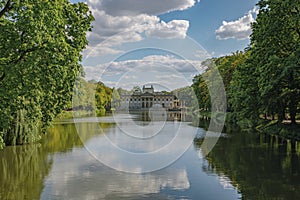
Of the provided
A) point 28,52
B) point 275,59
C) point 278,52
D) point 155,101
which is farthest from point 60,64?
point 155,101

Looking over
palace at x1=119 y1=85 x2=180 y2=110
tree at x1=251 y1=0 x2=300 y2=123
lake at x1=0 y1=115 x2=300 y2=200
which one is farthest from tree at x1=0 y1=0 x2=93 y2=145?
palace at x1=119 y1=85 x2=180 y2=110

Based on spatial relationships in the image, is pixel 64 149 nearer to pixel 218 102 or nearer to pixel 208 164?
pixel 208 164

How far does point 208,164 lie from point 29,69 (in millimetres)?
10341

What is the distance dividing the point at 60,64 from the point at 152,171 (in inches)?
276

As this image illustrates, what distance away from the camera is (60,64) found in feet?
44.8

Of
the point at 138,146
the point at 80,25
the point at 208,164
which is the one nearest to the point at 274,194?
the point at 208,164

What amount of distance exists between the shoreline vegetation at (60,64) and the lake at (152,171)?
1.92 m

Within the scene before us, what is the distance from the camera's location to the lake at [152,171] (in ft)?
43.2

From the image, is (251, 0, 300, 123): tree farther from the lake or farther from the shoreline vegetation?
the lake

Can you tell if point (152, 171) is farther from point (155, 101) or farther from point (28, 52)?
point (155, 101)

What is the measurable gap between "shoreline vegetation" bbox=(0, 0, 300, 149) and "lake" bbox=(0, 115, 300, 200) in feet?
6.31

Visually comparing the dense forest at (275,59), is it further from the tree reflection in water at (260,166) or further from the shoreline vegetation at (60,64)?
the tree reflection in water at (260,166)

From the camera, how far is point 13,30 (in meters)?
12.7

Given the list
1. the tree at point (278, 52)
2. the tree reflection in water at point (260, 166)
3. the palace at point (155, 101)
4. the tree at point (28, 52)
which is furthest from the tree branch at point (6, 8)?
the palace at point (155, 101)
